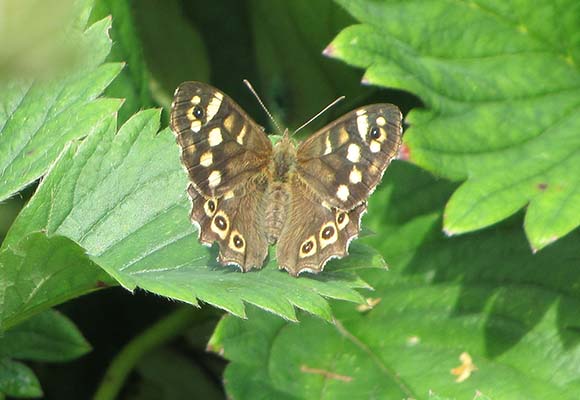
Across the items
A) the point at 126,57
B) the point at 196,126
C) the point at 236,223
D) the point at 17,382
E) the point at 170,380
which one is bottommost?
the point at 170,380

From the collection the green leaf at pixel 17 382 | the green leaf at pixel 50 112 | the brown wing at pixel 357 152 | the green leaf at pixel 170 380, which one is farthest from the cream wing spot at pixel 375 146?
the green leaf at pixel 170 380

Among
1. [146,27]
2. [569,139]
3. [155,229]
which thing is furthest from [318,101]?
[155,229]

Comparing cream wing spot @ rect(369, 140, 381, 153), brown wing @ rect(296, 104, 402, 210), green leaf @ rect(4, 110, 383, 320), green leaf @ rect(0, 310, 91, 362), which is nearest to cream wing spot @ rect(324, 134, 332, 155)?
brown wing @ rect(296, 104, 402, 210)

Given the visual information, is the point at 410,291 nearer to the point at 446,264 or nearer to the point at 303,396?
the point at 446,264

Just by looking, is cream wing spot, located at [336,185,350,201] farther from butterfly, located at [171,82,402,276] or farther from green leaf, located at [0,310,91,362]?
green leaf, located at [0,310,91,362]

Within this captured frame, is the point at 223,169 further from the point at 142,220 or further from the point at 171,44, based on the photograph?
the point at 171,44

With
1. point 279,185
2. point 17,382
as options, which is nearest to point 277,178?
point 279,185
